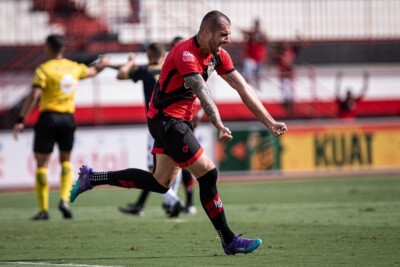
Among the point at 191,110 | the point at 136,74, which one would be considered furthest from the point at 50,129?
the point at 191,110

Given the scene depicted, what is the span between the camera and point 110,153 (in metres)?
22.7

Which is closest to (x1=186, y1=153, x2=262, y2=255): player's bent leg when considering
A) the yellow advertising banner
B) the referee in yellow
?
the referee in yellow

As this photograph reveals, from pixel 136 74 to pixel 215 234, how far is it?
340 centimetres

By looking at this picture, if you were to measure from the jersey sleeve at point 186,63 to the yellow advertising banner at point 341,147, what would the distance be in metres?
15.2

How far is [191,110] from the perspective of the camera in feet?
31.0

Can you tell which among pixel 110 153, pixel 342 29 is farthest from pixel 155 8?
pixel 110 153

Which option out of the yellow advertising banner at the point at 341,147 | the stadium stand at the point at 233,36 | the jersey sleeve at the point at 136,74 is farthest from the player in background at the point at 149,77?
the stadium stand at the point at 233,36

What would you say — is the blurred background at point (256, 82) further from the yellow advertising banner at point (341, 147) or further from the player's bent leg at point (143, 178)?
the player's bent leg at point (143, 178)

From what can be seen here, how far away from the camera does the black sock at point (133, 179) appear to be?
381 inches

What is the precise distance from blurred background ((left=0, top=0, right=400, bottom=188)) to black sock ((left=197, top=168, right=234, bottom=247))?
11.3 m

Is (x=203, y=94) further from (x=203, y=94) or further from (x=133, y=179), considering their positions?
(x=133, y=179)

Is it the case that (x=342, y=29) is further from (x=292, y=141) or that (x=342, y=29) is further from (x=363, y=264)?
(x=363, y=264)

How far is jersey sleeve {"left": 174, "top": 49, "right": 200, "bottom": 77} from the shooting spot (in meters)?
8.88

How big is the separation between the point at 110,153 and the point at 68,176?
8253 mm
